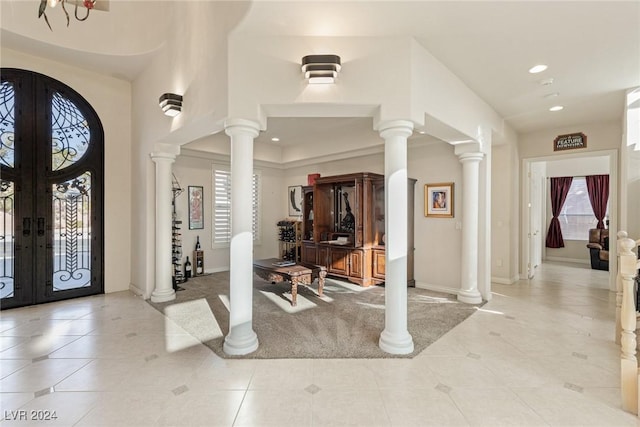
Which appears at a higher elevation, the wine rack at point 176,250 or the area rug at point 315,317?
the wine rack at point 176,250

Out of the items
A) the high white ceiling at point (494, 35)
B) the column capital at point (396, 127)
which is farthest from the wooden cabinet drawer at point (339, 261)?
the high white ceiling at point (494, 35)

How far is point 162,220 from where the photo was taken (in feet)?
14.6

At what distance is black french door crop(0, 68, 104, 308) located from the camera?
4117mm

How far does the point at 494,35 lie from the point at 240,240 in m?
3.19

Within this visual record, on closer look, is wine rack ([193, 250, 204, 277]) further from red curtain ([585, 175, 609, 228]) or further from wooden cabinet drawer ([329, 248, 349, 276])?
red curtain ([585, 175, 609, 228])

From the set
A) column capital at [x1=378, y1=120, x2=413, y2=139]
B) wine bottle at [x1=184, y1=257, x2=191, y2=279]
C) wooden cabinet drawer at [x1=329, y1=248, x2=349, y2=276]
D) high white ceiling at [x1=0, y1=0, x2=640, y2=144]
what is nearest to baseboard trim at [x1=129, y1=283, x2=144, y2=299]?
wine bottle at [x1=184, y1=257, x2=191, y2=279]

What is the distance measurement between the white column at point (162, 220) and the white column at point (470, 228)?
4.51 m

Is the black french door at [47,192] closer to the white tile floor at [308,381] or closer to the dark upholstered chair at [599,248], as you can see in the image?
the white tile floor at [308,381]

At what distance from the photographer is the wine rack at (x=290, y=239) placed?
23.1 ft

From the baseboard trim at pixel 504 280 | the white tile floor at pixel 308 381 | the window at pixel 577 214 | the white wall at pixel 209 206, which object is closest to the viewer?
the white tile floor at pixel 308 381

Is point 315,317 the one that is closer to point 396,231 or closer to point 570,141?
point 396,231

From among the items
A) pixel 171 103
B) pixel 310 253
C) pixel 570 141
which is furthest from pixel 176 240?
pixel 570 141

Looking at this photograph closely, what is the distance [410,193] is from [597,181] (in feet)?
21.0

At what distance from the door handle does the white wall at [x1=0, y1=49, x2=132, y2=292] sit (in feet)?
2.97
